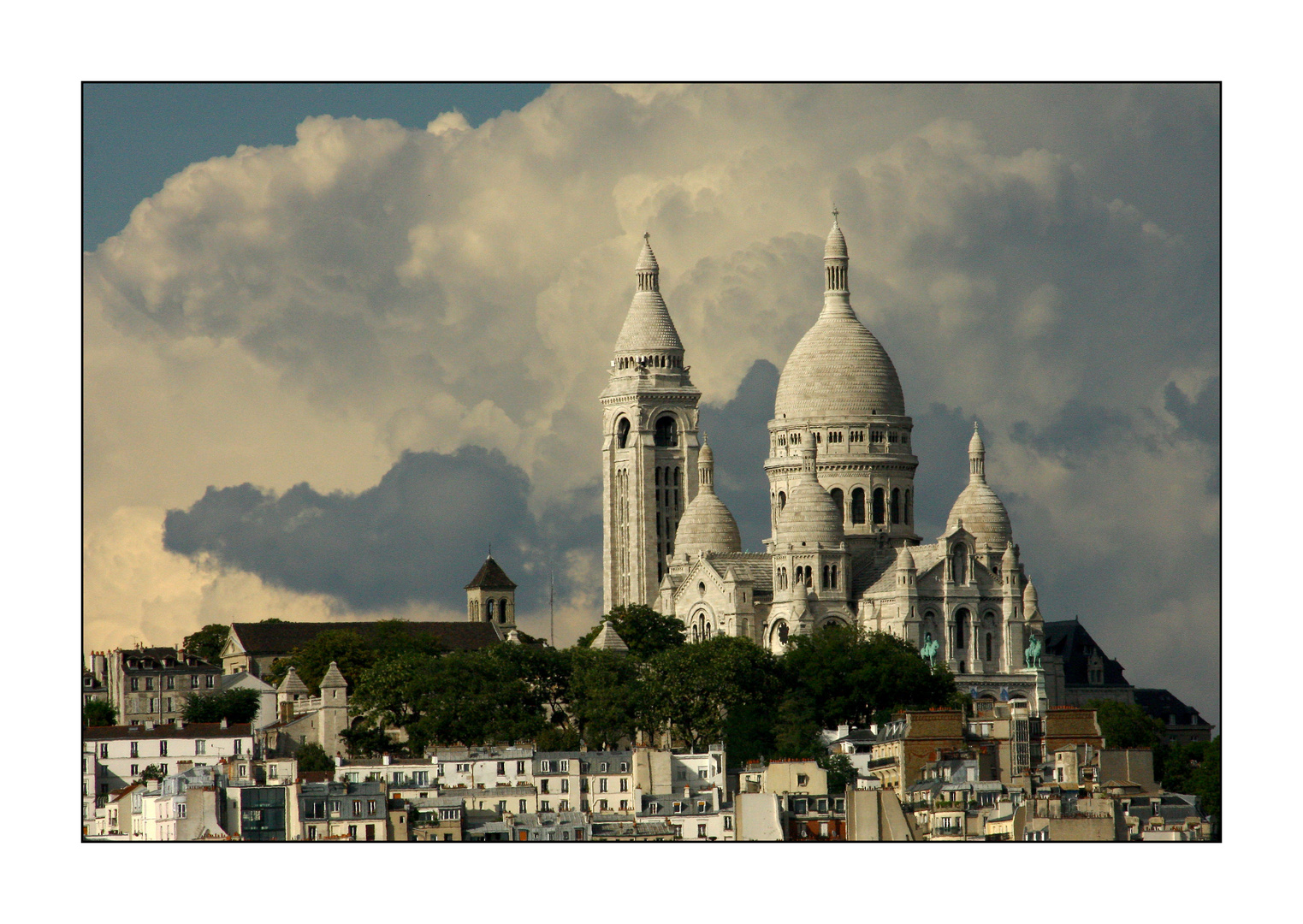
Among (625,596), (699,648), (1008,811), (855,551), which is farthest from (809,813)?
(625,596)

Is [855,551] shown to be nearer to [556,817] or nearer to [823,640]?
[823,640]

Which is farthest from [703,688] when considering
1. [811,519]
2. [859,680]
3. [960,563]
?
[960,563]

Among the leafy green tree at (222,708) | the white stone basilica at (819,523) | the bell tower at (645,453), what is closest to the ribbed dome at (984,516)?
the white stone basilica at (819,523)

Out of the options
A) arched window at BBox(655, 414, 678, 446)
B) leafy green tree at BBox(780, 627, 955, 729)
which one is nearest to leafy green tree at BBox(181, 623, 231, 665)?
arched window at BBox(655, 414, 678, 446)

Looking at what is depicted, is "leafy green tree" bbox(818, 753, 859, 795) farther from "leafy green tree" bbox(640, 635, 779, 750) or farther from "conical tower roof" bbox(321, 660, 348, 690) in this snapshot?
"conical tower roof" bbox(321, 660, 348, 690)

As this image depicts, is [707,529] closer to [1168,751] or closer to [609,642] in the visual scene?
[609,642]

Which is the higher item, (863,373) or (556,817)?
(863,373)
